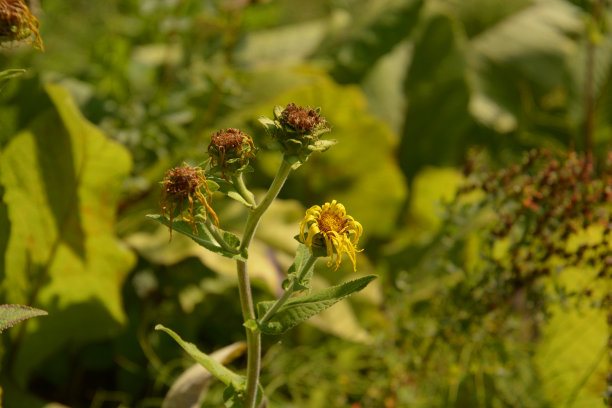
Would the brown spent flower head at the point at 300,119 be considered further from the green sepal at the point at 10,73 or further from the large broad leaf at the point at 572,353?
the large broad leaf at the point at 572,353

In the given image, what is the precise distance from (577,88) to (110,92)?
974mm

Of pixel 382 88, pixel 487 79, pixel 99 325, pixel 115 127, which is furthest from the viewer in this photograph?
pixel 487 79

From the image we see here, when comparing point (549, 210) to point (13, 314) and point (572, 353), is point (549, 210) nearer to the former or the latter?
point (572, 353)

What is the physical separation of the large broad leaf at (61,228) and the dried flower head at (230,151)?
1.25 ft

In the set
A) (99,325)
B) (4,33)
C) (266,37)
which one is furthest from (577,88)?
(4,33)

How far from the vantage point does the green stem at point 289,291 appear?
0.54 metres

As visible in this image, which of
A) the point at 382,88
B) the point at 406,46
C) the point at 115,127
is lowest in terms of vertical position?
the point at 115,127

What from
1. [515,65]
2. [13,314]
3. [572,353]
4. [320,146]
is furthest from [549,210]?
[515,65]

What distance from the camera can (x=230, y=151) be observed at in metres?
0.52

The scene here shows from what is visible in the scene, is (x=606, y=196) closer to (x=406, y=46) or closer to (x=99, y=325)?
(x=99, y=325)

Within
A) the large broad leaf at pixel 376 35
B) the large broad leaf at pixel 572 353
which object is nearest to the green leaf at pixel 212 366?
the large broad leaf at pixel 572 353

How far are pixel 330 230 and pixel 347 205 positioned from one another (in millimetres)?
743

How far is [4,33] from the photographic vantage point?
0.56 meters

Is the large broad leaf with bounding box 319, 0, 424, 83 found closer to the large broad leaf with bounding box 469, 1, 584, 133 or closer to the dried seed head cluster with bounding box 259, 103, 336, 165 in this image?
the large broad leaf with bounding box 469, 1, 584, 133
